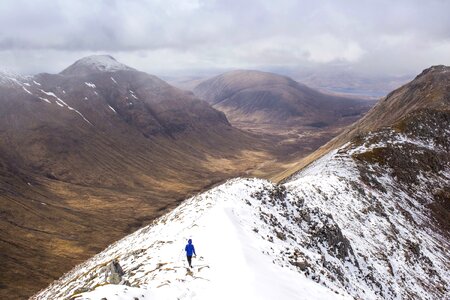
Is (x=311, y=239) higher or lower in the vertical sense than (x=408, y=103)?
lower

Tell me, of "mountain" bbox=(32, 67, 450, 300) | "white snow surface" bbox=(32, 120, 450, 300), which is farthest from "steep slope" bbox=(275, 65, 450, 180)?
"white snow surface" bbox=(32, 120, 450, 300)

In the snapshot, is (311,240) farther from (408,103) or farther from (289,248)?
(408,103)

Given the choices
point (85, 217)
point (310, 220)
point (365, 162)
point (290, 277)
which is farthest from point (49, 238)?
point (290, 277)

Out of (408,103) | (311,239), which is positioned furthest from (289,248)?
(408,103)

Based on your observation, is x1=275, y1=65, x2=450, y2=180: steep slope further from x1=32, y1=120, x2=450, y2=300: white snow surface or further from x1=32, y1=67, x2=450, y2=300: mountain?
x1=32, y1=120, x2=450, y2=300: white snow surface

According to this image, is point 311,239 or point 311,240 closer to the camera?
point 311,240

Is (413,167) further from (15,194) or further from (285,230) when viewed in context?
(15,194)

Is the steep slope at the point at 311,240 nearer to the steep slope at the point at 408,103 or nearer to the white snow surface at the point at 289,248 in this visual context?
the white snow surface at the point at 289,248
